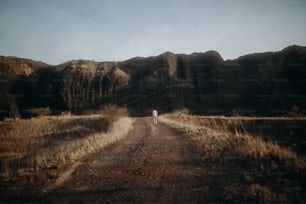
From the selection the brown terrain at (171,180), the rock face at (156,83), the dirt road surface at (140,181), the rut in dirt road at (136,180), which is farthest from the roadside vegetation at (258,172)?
the rock face at (156,83)

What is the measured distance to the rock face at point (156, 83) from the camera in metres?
63.2

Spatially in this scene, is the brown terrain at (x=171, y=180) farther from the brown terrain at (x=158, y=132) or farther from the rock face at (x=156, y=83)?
the rock face at (x=156, y=83)

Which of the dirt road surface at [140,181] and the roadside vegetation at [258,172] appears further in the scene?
the dirt road surface at [140,181]

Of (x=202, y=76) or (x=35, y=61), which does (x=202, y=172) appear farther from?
(x=35, y=61)

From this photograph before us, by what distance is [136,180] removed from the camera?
5.42m

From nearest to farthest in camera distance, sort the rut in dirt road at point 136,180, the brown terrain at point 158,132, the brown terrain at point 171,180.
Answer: the brown terrain at point 171,180
the rut in dirt road at point 136,180
the brown terrain at point 158,132

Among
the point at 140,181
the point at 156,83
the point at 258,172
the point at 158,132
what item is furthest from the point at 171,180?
the point at 156,83

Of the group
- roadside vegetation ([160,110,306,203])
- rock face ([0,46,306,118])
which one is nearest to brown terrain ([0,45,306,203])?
roadside vegetation ([160,110,306,203])

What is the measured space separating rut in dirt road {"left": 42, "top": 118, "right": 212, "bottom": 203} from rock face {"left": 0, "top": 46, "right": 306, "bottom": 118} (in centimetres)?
5543

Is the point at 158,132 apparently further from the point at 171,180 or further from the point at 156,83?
the point at 156,83

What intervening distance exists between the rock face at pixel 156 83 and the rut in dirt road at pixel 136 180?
55.4m

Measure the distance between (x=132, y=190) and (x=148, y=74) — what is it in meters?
70.9

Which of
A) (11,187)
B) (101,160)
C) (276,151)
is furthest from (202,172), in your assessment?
(11,187)

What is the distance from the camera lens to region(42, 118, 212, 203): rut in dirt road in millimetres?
4432
